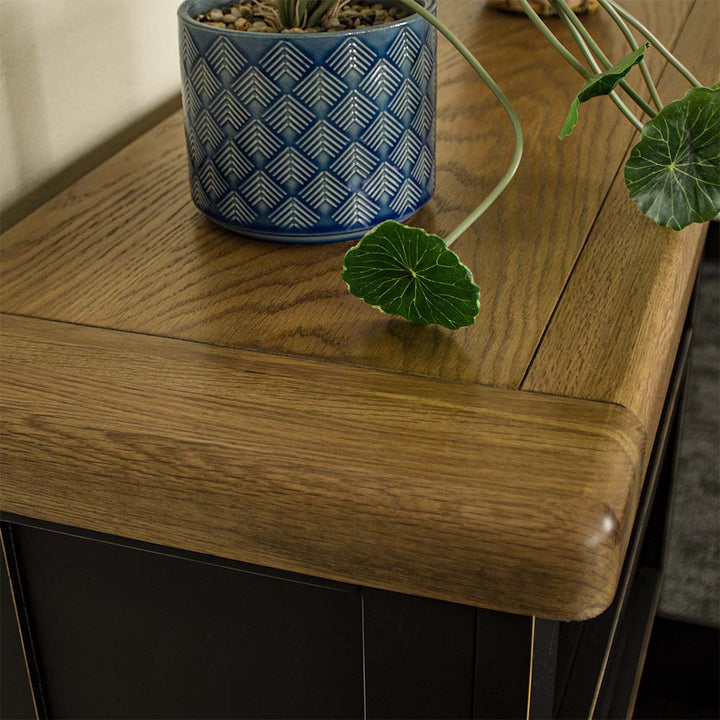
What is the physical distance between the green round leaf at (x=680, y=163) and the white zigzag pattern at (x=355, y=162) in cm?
13

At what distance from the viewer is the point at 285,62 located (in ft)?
1.55

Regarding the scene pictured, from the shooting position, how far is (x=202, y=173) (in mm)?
531

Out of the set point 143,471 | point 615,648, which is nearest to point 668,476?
point 615,648

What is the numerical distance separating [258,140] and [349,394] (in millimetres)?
157

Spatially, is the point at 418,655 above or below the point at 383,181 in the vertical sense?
below

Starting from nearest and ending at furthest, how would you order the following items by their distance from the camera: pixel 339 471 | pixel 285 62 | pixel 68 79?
pixel 339 471 < pixel 285 62 < pixel 68 79

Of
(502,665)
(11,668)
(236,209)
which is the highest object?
(236,209)

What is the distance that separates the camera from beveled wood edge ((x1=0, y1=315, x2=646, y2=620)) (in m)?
0.35

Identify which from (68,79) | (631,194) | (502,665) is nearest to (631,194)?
(631,194)

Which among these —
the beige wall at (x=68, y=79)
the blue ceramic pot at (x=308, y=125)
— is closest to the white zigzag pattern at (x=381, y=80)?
the blue ceramic pot at (x=308, y=125)

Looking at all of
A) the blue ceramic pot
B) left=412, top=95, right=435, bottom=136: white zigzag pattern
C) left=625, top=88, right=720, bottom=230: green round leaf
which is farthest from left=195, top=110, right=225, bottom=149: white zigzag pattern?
left=625, top=88, right=720, bottom=230: green round leaf

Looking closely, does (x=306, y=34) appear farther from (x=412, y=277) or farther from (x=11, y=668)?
(x=11, y=668)

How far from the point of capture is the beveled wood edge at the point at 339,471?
35cm

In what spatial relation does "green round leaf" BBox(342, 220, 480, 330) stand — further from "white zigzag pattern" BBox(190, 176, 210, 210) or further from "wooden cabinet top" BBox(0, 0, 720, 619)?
"white zigzag pattern" BBox(190, 176, 210, 210)
